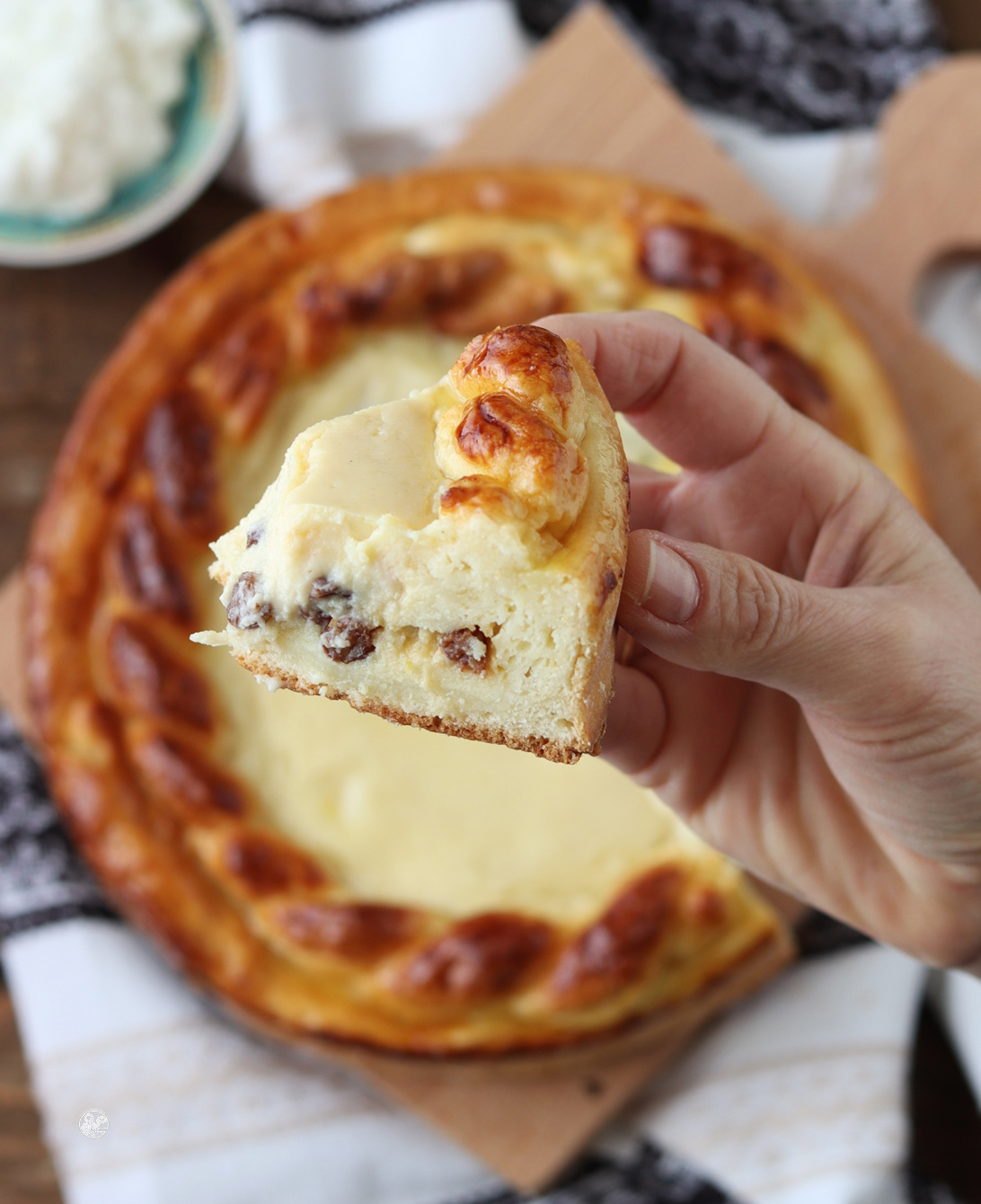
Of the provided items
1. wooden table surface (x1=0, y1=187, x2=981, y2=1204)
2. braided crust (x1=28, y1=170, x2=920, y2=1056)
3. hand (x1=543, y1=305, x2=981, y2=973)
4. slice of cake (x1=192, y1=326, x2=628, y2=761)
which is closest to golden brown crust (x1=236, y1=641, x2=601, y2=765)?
slice of cake (x1=192, y1=326, x2=628, y2=761)

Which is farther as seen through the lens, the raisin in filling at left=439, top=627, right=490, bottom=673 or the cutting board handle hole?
the cutting board handle hole

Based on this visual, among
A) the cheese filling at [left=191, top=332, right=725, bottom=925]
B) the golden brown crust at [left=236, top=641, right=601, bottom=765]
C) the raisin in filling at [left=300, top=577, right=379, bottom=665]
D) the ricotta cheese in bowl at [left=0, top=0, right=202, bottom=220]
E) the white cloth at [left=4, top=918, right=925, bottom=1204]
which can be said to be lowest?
the white cloth at [left=4, top=918, right=925, bottom=1204]

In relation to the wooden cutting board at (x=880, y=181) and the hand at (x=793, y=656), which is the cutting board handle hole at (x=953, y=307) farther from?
the hand at (x=793, y=656)

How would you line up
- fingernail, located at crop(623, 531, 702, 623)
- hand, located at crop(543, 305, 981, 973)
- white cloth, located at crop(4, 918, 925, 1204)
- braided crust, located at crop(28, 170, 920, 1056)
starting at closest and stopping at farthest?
fingernail, located at crop(623, 531, 702, 623) < hand, located at crop(543, 305, 981, 973) < braided crust, located at crop(28, 170, 920, 1056) < white cloth, located at crop(4, 918, 925, 1204)

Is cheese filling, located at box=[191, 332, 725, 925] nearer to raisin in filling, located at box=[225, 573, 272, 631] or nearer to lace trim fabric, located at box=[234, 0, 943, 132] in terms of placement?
raisin in filling, located at box=[225, 573, 272, 631]

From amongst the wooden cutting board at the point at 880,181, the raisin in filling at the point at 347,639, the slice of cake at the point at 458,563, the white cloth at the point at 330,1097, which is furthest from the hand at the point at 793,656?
the wooden cutting board at the point at 880,181

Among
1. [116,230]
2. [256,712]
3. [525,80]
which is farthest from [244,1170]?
[525,80]

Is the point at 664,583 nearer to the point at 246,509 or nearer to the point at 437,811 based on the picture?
the point at 437,811
